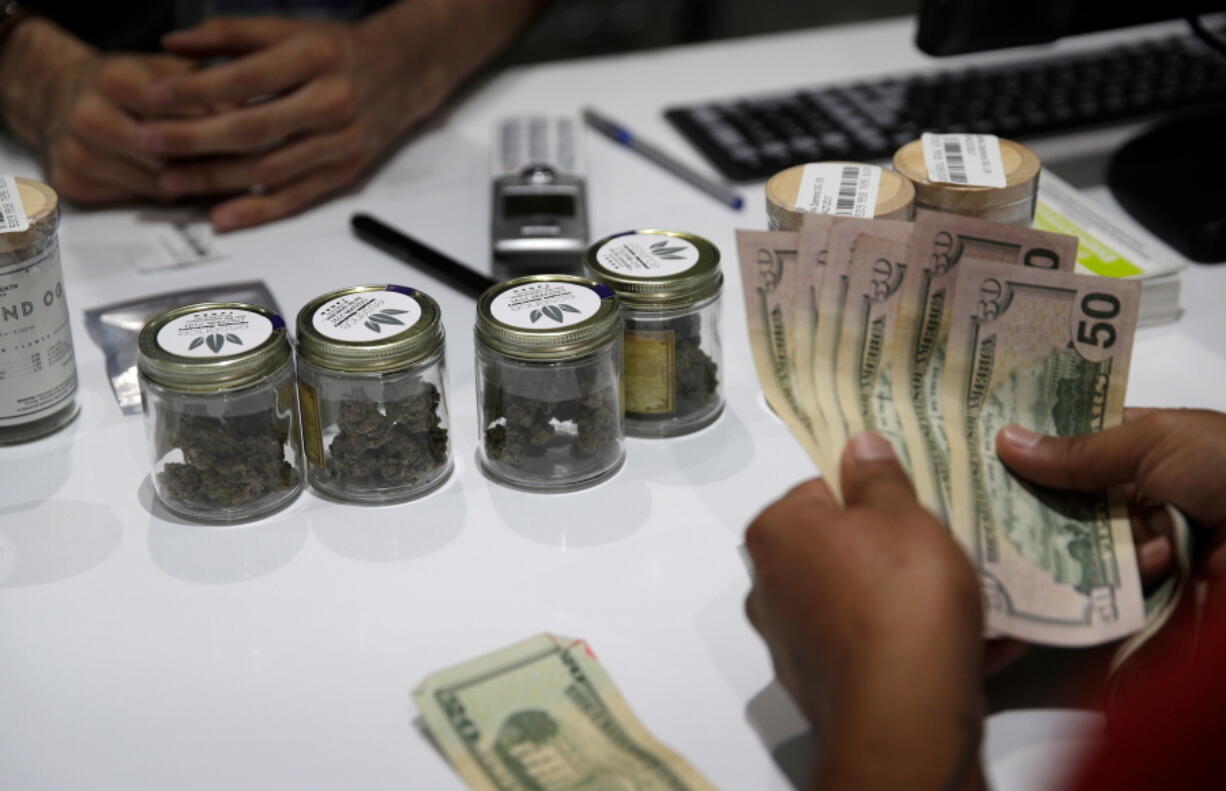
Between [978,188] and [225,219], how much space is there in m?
0.69

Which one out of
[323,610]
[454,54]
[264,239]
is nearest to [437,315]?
[323,610]

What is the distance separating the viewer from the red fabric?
427 millimetres

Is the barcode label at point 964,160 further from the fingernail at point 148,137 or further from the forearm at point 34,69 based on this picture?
the forearm at point 34,69

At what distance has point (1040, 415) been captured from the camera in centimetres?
73

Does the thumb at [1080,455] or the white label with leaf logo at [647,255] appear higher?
the white label with leaf logo at [647,255]

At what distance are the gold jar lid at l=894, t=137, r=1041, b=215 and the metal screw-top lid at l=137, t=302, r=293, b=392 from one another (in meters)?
0.44

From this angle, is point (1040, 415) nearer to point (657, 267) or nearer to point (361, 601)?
point (657, 267)

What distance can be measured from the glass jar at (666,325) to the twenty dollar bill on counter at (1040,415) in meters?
0.17

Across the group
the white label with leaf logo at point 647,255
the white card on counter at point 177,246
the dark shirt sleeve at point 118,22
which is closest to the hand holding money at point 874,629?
the white label with leaf logo at point 647,255

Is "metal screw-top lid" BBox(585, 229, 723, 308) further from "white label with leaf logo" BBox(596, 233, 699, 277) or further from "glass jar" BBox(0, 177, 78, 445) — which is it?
"glass jar" BBox(0, 177, 78, 445)

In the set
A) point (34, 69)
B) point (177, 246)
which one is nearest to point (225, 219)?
point (177, 246)

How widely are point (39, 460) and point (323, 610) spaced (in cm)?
27

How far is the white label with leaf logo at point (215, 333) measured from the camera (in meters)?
0.71

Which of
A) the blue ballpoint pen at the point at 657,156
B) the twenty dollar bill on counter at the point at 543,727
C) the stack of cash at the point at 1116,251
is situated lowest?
the twenty dollar bill on counter at the point at 543,727
